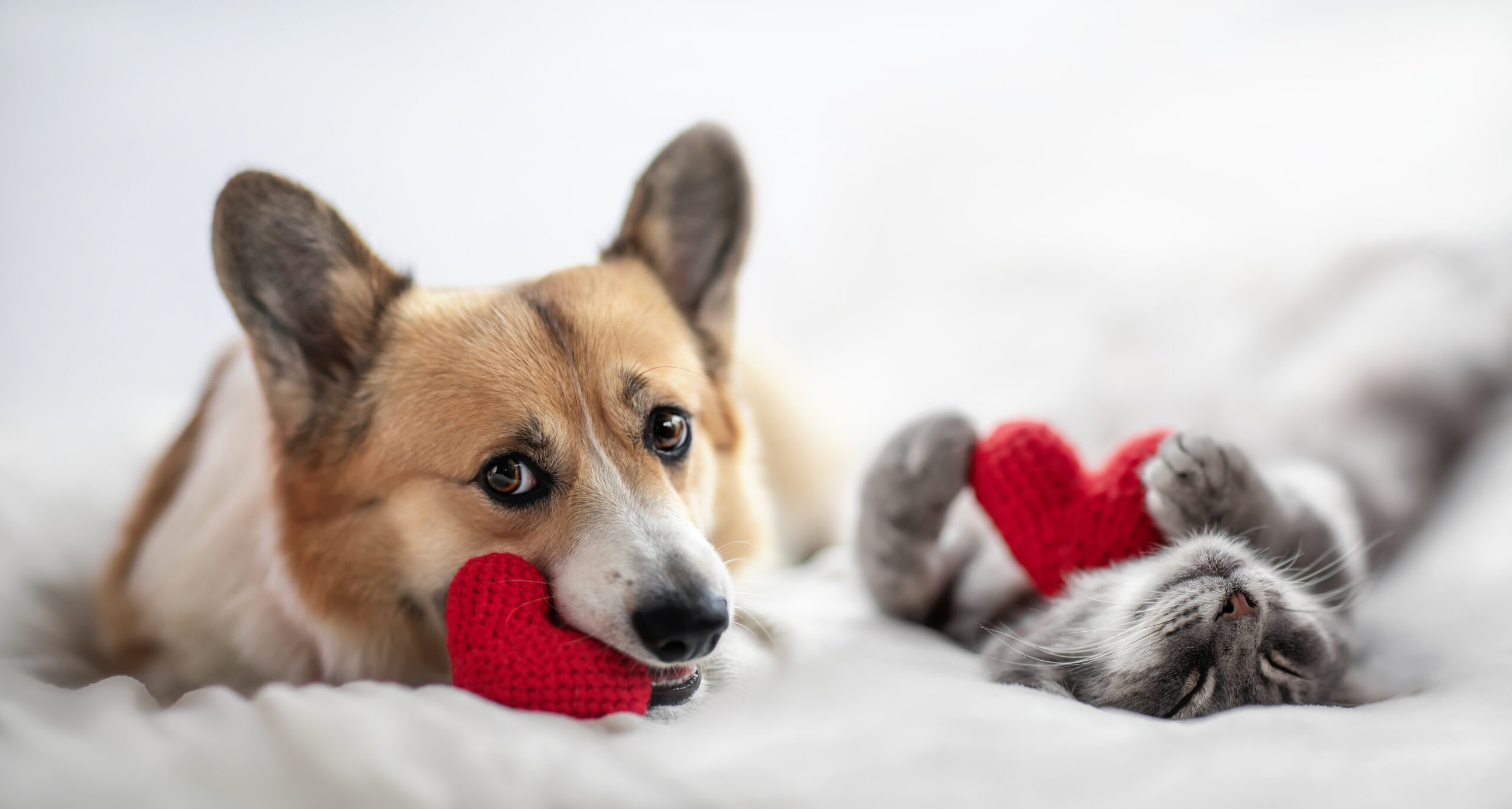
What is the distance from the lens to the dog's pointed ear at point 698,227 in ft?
5.19

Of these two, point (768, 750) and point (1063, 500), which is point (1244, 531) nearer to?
point (1063, 500)

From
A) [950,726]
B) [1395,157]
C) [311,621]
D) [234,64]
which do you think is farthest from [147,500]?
[1395,157]

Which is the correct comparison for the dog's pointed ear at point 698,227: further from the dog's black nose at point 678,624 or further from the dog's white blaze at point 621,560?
the dog's black nose at point 678,624

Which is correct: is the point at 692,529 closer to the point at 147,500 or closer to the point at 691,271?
the point at 691,271

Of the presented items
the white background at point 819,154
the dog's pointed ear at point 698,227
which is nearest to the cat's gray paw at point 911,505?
the dog's pointed ear at point 698,227

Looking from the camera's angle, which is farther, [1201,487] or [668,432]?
[668,432]

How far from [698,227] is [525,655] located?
0.85 m

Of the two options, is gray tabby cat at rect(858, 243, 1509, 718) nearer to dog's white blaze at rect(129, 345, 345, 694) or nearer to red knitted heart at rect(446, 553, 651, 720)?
red knitted heart at rect(446, 553, 651, 720)

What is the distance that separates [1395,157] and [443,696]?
258cm

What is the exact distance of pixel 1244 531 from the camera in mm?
1281

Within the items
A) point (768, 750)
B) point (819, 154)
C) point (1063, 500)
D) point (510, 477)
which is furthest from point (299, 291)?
point (819, 154)

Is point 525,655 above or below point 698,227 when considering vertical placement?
below

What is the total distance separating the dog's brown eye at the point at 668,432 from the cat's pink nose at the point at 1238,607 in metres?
0.77

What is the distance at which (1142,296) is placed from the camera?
7.54ft
